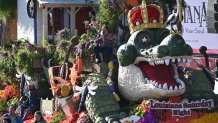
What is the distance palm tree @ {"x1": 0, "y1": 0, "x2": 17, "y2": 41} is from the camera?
108 feet

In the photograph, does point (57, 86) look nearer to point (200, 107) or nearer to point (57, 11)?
point (200, 107)

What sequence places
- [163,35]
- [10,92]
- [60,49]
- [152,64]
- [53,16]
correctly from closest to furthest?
[152,64]
[163,35]
[60,49]
[10,92]
[53,16]

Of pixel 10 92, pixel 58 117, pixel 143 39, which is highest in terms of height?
pixel 143 39

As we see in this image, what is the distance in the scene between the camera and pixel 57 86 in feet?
47.8

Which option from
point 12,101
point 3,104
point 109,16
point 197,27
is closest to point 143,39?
point 109,16

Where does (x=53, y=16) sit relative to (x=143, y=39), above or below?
above

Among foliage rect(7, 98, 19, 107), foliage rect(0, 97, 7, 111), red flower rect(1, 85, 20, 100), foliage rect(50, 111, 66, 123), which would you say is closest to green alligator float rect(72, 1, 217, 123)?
foliage rect(50, 111, 66, 123)

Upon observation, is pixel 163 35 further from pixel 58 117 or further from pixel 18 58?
pixel 18 58

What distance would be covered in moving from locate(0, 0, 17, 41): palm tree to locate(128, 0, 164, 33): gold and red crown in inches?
761

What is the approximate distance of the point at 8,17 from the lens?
1379 inches

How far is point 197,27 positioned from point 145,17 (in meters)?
16.3

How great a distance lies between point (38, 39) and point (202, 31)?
24.4 feet

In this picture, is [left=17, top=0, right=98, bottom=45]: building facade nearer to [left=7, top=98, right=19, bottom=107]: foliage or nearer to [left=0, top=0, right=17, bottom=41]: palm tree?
[left=0, top=0, right=17, bottom=41]: palm tree

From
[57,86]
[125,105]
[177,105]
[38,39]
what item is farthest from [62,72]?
[38,39]
